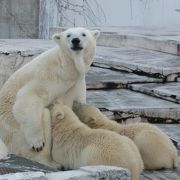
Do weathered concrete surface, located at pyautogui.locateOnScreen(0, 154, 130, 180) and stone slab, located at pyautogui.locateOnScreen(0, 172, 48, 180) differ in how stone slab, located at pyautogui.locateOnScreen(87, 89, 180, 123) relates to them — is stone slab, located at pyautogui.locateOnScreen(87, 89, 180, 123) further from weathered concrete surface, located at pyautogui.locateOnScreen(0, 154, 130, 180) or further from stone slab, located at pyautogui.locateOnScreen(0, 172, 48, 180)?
stone slab, located at pyautogui.locateOnScreen(0, 172, 48, 180)

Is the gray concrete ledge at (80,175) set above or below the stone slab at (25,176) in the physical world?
below

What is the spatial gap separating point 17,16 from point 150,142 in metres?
8.04

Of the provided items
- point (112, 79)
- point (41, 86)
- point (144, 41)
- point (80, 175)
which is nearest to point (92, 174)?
point (80, 175)

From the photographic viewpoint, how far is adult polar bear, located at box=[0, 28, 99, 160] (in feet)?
11.5

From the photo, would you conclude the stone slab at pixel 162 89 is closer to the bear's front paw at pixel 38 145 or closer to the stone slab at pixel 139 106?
the stone slab at pixel 139 106

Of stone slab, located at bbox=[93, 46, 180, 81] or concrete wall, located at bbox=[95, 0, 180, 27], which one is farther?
concrete wall, located at bbox=[95, 0, 180, 27]

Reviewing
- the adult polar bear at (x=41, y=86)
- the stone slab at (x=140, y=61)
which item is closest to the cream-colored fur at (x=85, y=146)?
the adult polar bear at (x=41, y=86)

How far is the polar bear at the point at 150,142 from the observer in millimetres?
3518

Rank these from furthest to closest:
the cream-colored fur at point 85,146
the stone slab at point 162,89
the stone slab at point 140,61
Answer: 1. the stone slab at point 140,61
2. the stone slab at point 162,89
3. the cream-colored fur at point 85,146

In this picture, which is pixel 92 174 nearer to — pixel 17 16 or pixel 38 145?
pixel 38 145

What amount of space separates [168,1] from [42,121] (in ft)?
27.2

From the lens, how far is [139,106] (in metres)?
4.77

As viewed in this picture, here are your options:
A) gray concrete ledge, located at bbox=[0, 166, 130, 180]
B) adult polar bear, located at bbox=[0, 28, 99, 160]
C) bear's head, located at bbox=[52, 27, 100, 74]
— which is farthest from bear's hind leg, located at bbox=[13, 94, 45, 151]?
gray concrete ledge, located at bbox=[0, 166, 130, 180]

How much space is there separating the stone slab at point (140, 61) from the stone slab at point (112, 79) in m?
0.11
